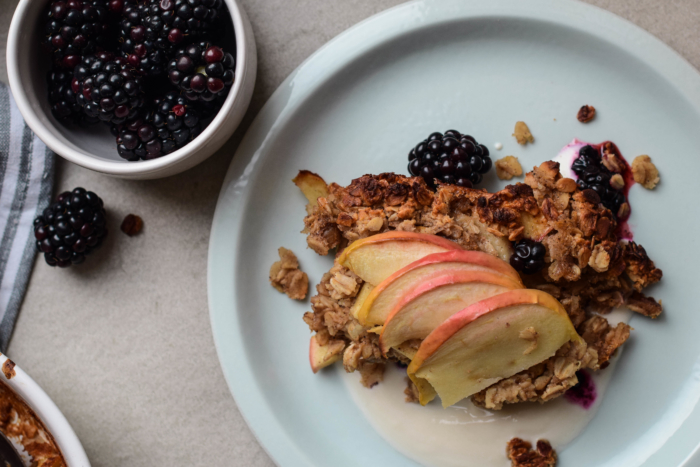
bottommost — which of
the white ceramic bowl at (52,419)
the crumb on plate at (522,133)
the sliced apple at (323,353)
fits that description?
the white ceramic bowl at (52,419)

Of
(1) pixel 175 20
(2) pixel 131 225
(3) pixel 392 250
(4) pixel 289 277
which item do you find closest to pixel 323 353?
(4) pixel 289 277

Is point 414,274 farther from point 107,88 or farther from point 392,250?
point 107,88

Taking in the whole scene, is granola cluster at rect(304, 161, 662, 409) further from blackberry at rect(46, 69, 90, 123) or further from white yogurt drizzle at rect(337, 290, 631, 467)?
blackberry at rect(46, 69, 90, 123)

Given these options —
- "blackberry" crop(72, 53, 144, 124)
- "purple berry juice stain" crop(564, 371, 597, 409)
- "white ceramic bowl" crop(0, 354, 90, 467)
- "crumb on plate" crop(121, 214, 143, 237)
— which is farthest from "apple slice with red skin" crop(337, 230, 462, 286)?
"white ceramic bowl" crop(0, 354, 90, 467)

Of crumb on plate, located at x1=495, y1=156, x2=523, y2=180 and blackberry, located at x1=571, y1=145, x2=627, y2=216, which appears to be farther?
crumb on plate, located at x1=495, y1=156, x2=523, y2=180

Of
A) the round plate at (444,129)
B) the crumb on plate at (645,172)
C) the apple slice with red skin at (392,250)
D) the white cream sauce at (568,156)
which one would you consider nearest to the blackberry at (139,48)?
the round plate at (444,129)

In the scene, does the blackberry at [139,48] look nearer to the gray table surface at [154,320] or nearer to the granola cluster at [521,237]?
the gray table surface at [154,320]
